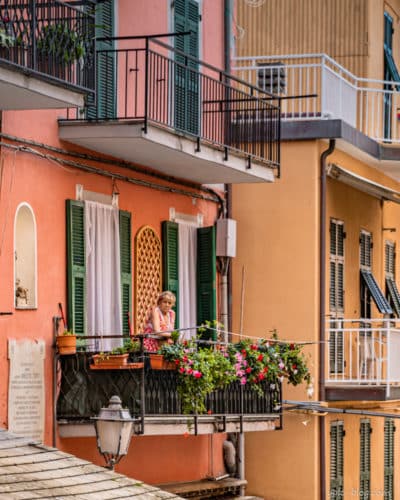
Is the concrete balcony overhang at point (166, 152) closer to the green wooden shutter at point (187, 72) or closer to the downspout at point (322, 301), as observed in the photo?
the green wooden shutter at point (187, 72)

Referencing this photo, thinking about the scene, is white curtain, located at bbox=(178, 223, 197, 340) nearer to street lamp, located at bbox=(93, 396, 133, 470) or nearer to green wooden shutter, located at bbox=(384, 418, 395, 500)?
street lamp, located at bbox=(93, 396, 133, 470)

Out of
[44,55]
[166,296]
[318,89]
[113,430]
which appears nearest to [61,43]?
[44,55]

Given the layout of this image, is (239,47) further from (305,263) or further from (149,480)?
(149,480)

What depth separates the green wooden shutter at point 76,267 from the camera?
20391 millimetres

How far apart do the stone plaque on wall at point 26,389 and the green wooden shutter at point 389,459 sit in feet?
34.2

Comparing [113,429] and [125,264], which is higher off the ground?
[125,264]

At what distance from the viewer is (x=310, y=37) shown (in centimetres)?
2867

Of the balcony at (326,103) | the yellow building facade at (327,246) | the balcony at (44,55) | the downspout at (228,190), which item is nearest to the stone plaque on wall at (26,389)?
the balcony at (44,55)

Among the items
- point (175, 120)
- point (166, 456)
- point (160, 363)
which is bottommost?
point (166, 456)

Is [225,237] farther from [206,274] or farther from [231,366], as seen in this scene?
[231,366]

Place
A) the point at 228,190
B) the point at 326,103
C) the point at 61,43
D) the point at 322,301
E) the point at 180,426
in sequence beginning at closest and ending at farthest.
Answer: the point at 61,43
the point at 180,426
the point at 322,301
the point at 228,190
the point at 326,103

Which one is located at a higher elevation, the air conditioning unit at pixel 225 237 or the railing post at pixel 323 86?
the railing post at pixel 323 86

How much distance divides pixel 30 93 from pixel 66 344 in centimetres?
343

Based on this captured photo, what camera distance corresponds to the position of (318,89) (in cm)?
2755
